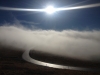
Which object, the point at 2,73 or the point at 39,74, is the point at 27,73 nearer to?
the point at 39,74

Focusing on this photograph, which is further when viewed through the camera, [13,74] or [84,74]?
[84,74]

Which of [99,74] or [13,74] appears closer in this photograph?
[13,74]

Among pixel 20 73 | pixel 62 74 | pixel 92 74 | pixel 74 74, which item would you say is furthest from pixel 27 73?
pixel 92 74

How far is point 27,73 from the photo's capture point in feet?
313

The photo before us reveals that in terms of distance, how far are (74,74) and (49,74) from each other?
12.6m

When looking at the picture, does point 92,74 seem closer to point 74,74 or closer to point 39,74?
point 74,74

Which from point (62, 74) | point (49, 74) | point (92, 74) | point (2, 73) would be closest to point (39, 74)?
point (49, 74)

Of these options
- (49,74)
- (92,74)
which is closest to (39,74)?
(49,74)

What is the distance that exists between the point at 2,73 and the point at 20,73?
8.38 m

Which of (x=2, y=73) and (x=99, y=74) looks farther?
(x=99, y=74)

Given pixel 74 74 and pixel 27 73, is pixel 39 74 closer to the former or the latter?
pixel 27 73

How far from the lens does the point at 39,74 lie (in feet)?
311

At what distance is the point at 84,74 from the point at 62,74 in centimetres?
1127

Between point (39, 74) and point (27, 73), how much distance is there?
5.83 meters
